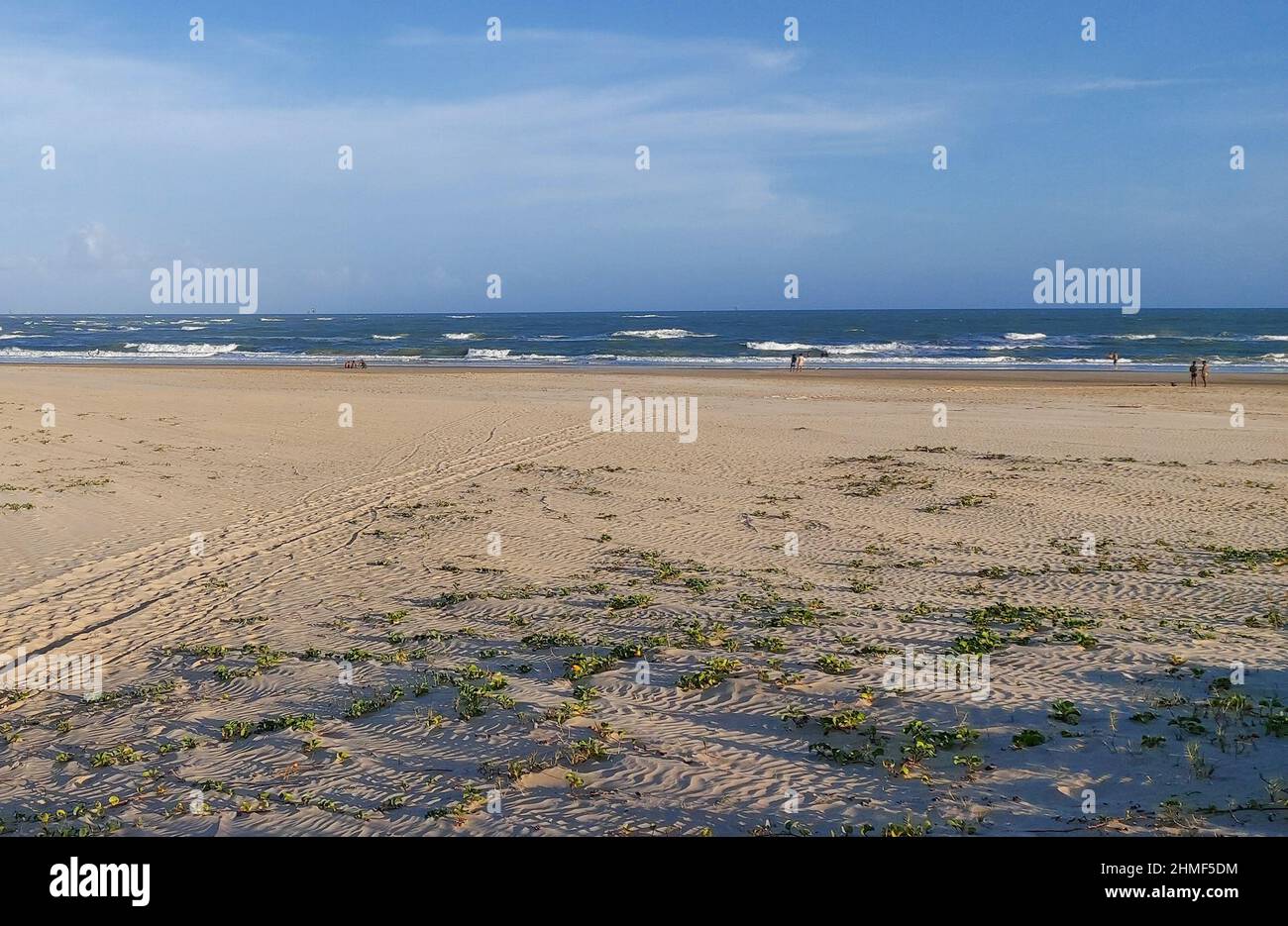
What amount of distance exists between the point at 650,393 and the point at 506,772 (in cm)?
3004

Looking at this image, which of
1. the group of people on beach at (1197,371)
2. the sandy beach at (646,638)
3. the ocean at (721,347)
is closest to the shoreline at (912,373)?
the group of people on beach at (1197,371)

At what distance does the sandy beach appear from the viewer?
5.35 metres

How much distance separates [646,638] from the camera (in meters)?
8.27

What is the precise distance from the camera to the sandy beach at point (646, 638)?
535 centimetres
